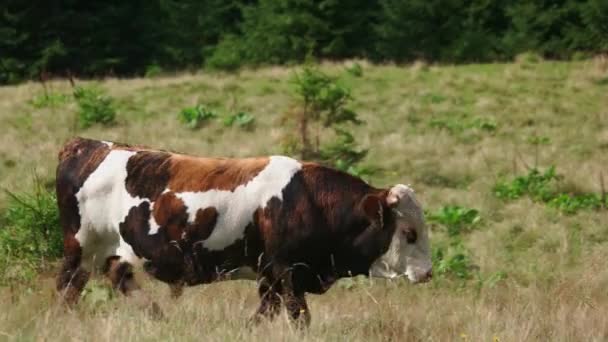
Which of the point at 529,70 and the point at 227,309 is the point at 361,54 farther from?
the point at 227,309

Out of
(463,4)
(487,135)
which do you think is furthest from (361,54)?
(487,135)

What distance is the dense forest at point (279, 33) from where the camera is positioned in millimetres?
28281

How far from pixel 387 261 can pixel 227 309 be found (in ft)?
3.21

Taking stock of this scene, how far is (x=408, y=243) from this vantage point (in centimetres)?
488

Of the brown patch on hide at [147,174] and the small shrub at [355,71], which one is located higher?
the brown patch on hide at [147,174]

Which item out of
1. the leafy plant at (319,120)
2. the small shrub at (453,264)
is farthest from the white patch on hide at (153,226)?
the leafy plant at (319,120)

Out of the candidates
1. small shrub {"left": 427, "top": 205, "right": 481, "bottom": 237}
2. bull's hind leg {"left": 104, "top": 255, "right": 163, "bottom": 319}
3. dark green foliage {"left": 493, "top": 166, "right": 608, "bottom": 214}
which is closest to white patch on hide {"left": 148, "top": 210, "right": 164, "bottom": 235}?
bull's hind leg {"left": 104, "top": 255, "right": 163, "bottom": 319}

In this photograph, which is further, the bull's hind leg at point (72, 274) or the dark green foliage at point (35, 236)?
the dark green foliage at point (35, 236)

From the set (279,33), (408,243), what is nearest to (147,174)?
(408,243)

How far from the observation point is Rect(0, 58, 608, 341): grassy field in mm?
4641

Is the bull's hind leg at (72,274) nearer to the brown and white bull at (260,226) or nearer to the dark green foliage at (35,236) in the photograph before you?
the brown and white bull at (260,226)

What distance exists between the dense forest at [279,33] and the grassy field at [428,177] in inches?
295

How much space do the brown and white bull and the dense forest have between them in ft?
77.1

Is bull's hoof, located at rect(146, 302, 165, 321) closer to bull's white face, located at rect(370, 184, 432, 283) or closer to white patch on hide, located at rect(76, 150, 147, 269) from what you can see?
white patch on hide, located at rect(76, 150, 147, 269)
